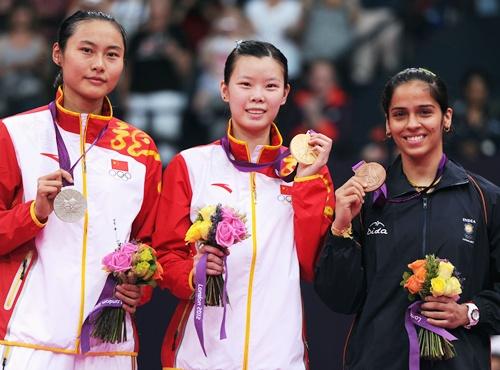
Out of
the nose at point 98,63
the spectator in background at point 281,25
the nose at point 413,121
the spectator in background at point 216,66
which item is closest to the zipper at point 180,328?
the nose at point 98,63

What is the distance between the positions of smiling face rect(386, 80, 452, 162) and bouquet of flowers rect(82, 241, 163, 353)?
1.17 metres

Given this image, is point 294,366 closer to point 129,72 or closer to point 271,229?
point 271,229

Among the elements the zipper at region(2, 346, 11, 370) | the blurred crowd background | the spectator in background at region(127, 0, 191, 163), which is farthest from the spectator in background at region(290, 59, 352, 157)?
the zipper at region(2, 346, 11, 370)

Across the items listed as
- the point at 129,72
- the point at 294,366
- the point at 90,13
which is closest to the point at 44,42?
the point at 129,72

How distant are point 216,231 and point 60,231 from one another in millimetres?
675

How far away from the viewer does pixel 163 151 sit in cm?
971

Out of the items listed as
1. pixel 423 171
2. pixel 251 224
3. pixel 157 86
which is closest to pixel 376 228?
pixel 423 171

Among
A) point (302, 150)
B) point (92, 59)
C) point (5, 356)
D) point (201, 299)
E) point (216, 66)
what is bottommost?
point (5, 356)

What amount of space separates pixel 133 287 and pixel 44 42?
6196 mm

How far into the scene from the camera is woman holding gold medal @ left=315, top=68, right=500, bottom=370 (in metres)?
4.74

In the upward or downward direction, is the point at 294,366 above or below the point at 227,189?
below

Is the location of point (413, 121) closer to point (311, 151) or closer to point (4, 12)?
point (311, 151)

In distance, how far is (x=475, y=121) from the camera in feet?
28.3

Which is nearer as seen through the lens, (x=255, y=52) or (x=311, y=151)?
(x=311, y=151)
